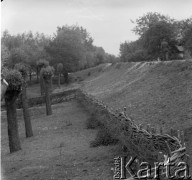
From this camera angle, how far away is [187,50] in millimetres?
55375

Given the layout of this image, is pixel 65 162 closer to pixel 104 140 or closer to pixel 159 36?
pixel 104 140

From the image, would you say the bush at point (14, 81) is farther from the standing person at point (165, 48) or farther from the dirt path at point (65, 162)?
the standing person at point (165, 48)

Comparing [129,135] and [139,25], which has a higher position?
[139,25]

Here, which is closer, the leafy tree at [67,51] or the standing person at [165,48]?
the standing person at [165,48]

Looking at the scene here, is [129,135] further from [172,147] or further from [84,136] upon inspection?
[84,136]

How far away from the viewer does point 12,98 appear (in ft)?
63.5

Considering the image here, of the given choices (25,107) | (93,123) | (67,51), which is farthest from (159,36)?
(93,123)

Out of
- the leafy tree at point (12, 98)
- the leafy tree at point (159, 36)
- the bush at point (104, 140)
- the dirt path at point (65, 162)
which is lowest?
the dirt path at point (65, 162)

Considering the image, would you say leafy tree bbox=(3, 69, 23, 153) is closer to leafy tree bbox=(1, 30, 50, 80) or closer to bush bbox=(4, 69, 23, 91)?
bush bbox=(4, 69, 23, 91)

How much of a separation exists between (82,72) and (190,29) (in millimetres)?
29861

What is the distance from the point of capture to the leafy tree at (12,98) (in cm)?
1880

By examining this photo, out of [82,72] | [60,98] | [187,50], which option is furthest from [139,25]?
[60,98]

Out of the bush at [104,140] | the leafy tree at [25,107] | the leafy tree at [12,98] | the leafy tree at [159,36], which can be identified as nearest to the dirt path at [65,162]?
the bush at [104,140]

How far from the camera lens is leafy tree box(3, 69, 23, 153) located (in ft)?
61.7
